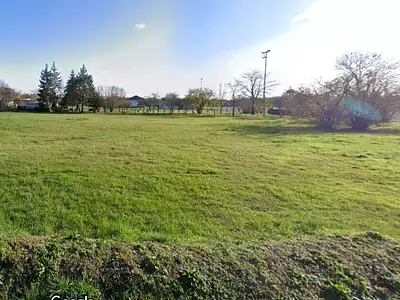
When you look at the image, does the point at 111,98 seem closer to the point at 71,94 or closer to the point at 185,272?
the point at 71,94

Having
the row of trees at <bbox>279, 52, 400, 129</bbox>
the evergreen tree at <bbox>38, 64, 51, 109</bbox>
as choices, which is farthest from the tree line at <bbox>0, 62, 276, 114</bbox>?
the row of trees at <bbox>279, 52, 400, 129</bbox>

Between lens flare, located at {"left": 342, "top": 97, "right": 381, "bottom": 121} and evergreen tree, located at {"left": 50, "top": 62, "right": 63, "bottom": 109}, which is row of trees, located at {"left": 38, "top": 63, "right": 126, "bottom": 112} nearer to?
evergreen tree, located at {"left": 50, "top": 62, "right": 63, "bottom": 109}

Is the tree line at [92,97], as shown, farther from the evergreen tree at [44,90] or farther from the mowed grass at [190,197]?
the mowed grass at [190,197]

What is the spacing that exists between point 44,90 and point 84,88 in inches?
347

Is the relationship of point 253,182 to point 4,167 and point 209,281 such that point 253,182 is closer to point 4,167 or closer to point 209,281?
point 209,281

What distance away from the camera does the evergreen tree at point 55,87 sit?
195 ft

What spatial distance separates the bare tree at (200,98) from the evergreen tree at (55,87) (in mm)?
30458

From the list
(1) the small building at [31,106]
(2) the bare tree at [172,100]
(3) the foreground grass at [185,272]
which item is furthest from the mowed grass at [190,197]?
(1) the small building at [31,106]

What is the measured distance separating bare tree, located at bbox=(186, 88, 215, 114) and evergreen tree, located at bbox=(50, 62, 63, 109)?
99.9 ft

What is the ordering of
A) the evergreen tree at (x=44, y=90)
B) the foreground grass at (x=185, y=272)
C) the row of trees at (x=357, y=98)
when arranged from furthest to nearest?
the evergreen tree at (x=44, y=90) → the row of trees at (x=357, y=98) → the foreground grass at (x=185, y=272)

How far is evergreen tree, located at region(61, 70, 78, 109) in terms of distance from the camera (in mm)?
58469

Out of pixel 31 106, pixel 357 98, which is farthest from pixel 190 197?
pixel 31 106

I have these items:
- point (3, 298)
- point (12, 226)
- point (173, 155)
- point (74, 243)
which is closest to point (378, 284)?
point (74, 243)

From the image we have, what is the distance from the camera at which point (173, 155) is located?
32.0ft
